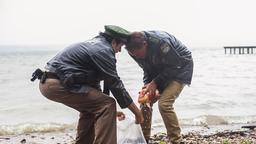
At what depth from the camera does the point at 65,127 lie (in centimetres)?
1131

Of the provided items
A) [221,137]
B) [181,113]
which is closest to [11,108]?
[181,113]

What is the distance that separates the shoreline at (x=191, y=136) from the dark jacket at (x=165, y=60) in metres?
1.43

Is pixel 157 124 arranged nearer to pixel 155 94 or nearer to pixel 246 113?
pixel 246 113

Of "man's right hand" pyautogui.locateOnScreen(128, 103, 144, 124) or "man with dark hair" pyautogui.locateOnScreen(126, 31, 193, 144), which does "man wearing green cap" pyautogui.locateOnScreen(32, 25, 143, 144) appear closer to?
"man's right hand" pyautogui.locateOnScreen(128, 103, 144, 124)

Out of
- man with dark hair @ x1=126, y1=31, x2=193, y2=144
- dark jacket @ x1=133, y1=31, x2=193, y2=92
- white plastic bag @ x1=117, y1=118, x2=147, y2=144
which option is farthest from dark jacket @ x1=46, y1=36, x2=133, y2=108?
dark jacket @ x1=133, y1=31, x2=193, y2=92

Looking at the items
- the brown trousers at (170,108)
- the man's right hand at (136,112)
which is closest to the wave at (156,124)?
the brown trousers at (170,108)

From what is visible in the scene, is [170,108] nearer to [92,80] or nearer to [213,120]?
[92,80]

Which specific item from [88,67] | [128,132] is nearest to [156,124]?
[128,132]

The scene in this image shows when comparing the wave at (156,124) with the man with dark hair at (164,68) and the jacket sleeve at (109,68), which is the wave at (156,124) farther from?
the jacket sleeve at (109,68)

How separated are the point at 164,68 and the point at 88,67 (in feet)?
5.71

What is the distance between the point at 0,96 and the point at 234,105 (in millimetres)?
9818

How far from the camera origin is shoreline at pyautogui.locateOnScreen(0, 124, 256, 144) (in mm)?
8001

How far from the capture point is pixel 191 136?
8.57m

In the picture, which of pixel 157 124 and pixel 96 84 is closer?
pixel 96 84
